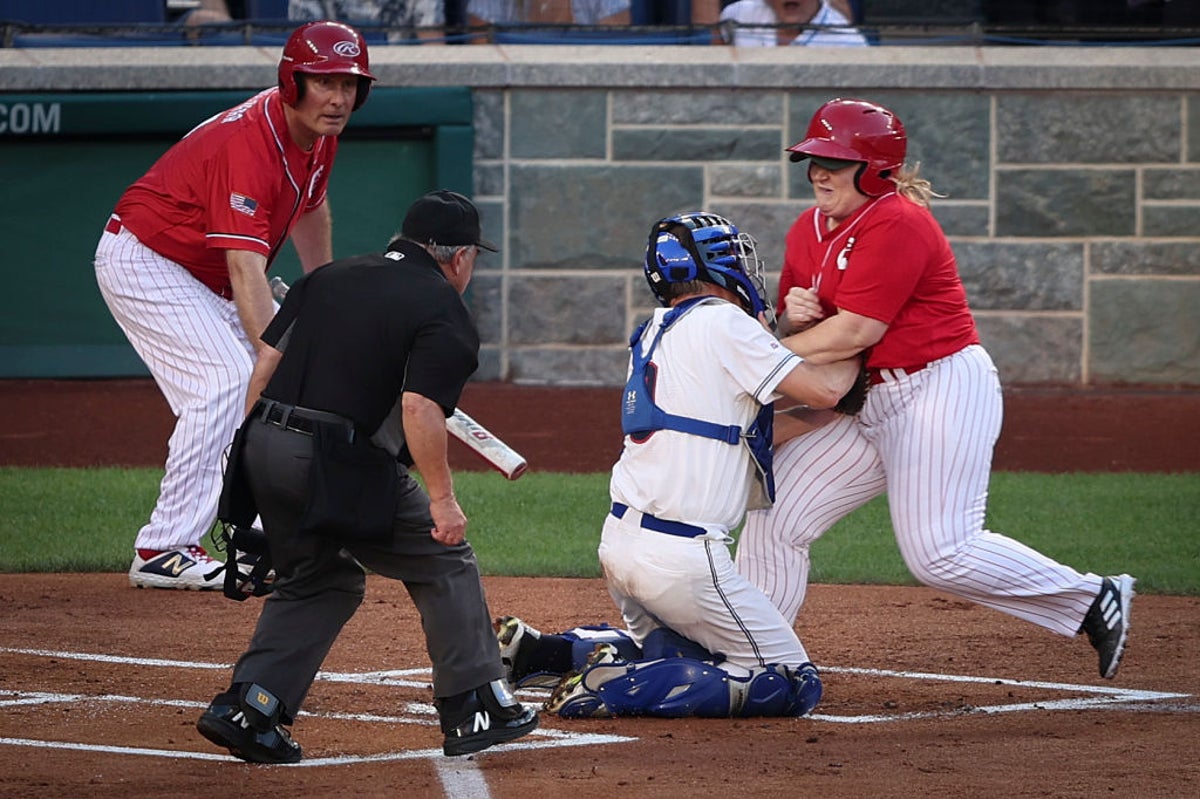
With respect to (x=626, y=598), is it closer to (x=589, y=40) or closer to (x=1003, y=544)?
(x=1003, y=544)

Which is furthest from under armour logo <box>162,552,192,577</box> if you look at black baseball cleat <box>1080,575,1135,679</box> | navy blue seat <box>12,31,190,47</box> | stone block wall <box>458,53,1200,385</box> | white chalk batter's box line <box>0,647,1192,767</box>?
navy blue seat <box>12,31,190,47</box>

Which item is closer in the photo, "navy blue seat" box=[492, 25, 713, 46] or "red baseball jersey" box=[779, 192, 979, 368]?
"red baseball jersey" box=[779, 192, 979, 368]

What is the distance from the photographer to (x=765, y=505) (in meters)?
5.01

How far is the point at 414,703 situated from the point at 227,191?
2.15 metres

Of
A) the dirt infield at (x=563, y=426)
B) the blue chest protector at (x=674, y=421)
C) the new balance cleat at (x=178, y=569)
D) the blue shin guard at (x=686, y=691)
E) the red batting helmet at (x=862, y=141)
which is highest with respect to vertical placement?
the red batting helmet at (x=862, y=141)

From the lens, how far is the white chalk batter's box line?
14.7ft

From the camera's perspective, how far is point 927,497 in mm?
5160

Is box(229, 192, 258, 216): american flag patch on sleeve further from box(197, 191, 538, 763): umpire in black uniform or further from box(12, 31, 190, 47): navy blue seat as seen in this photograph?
box(12, 31, 190, 47): navy blue seat

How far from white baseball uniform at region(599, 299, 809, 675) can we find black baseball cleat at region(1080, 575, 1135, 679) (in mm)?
995

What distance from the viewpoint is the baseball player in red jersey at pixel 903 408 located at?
16.7 ft

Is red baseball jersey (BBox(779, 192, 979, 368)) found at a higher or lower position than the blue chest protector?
higher

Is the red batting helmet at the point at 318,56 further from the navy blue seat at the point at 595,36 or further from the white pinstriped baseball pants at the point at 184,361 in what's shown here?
the navy blue seat at the point at 595,36

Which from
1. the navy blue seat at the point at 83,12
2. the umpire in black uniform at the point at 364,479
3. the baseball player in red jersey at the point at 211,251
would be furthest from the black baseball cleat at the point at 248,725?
the navy blue seat at the point at 83,12

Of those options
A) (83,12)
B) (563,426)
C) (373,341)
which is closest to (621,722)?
(373,341)
